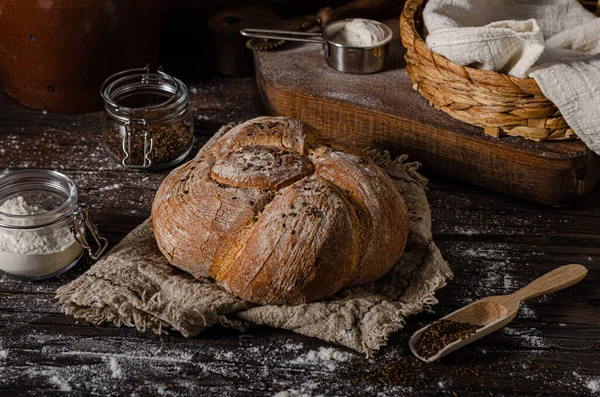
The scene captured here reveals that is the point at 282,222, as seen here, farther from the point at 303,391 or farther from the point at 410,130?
the point at 410,130

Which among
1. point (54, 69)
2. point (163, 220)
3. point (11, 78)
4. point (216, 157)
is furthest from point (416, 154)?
point (11, 78)

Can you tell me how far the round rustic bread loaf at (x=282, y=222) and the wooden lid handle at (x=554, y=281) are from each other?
11.3 inches

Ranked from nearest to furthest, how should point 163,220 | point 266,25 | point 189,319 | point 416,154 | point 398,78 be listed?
point 189,319
point 163,220
point 416,154
point 398,78
point 266,25

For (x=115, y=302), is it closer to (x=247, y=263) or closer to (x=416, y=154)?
(x=247, y=263)

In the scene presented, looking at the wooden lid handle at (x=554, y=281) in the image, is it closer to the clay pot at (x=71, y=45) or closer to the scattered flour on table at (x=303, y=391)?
the scattered flour on table at (x=303, y=391)

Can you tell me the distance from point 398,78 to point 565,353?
1.02m

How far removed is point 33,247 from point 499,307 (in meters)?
1.02

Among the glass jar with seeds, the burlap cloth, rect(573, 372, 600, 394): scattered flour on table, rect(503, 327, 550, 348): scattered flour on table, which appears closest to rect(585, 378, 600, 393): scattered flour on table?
rect(573, 372, 600, 394): scattered flour on table

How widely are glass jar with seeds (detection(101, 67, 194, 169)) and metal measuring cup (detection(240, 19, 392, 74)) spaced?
1.17 ft

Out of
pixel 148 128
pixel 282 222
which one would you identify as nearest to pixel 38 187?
pixel 148 128

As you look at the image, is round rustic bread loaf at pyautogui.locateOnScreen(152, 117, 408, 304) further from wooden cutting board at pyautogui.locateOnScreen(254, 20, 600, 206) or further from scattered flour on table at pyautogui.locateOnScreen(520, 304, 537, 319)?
wooden cutting board at pyautogui.locateOnScreen(254, 20, 600, 206)

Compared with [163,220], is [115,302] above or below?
below

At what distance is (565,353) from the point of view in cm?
161

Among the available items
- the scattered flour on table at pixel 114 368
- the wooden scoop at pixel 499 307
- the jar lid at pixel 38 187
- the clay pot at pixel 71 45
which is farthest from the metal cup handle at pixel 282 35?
the scattered flour on table at pixel 114 368
